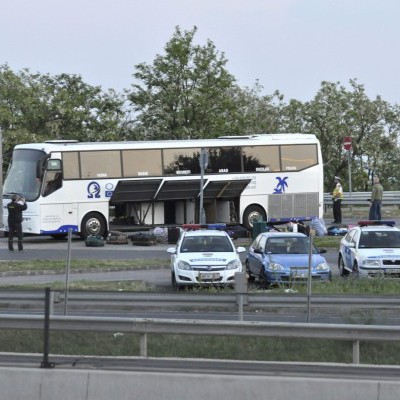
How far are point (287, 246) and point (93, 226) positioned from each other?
12643 mm

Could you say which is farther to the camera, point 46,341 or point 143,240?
point 143,240

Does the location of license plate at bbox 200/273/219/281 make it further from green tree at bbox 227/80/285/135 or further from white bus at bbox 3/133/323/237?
green tree at bbox 227/80/285/135

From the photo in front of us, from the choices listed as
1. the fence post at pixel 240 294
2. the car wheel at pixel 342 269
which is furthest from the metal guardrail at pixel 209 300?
the car wheel at pixel 342 269

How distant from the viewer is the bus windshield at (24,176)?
35.4 meters

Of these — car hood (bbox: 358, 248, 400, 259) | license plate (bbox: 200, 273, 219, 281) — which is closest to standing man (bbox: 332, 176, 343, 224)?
car hood (bbox: 358, 248, 400, 259)

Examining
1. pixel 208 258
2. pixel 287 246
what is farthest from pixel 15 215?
pixel 287 246

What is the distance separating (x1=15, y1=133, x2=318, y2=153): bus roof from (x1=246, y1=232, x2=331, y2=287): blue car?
12.0 m

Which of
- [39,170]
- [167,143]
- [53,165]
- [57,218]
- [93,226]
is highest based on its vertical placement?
[167,143]

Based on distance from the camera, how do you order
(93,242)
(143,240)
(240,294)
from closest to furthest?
(240,294) < (93,242) < (143,240)

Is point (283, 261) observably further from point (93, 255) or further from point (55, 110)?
point (55, 110)

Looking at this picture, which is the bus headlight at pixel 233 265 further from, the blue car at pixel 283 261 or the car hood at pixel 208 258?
the blue car at pixel 283 261

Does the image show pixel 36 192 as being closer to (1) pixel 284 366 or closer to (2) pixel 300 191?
(2) pixel 300 191

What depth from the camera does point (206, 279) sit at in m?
23.2

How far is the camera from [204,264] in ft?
76.5
